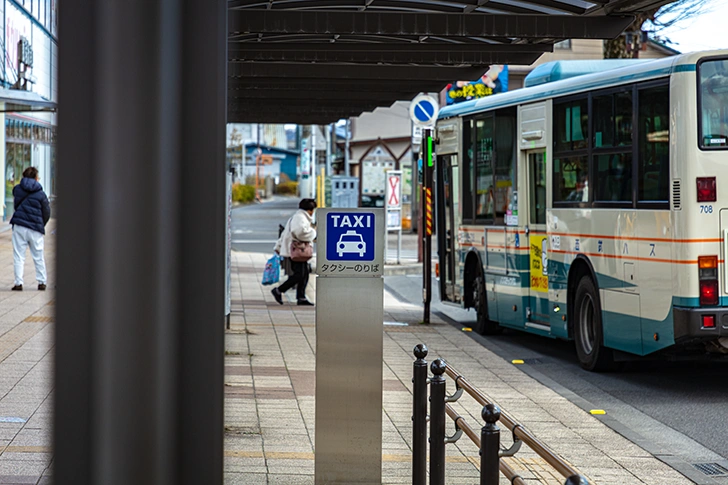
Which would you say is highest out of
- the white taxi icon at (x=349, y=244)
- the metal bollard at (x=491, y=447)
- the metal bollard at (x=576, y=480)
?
the white taxi icon at (x=349, y=244)

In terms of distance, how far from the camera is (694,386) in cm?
1032

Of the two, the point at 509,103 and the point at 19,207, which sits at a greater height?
the point at 509,103

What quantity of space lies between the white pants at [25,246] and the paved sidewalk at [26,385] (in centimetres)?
121

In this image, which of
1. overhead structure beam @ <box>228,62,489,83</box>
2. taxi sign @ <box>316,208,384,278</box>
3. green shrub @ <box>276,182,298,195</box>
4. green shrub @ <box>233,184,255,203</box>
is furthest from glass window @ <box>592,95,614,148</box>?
green shrub @ <box>276,182,298,195</box>

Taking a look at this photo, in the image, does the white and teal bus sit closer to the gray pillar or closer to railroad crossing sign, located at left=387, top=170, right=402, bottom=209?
the gray pillar

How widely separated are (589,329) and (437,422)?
246 inches

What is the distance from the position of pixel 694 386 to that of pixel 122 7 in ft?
28.7

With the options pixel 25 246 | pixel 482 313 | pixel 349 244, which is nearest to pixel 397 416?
pixel 349 244

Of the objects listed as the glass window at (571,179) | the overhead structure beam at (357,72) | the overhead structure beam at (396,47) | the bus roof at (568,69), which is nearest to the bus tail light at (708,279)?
the glass window at (571,179)

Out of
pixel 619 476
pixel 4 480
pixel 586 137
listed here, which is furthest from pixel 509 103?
pixel 4 480

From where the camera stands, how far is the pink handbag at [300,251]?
16.9 meters

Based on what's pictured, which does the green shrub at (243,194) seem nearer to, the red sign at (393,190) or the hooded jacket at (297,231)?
the red sign at (393,190)

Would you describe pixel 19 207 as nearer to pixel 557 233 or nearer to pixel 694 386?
pixel 557 233

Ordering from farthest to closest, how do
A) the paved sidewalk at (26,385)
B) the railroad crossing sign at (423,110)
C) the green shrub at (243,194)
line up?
the green shrub at (243,194) → the railroad crossing sign at (423,110) → the paved sidewalk at (26,385)
